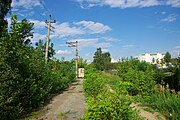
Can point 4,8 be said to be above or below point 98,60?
above

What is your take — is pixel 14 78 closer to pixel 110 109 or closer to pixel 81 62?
pixel 110 109

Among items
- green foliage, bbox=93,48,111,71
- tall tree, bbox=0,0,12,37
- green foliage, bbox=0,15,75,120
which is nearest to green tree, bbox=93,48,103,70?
green foliage, bbox=93,48,111,71

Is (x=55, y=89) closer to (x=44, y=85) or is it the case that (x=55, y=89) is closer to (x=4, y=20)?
(x=44, y=85)

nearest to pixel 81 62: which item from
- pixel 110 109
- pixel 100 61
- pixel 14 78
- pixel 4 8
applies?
pixel 100 61

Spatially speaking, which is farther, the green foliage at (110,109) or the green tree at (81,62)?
the green tree at (81,62)

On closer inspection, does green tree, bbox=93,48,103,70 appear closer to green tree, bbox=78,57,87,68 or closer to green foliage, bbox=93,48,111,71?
green foliage, bbox=93,48,111,71

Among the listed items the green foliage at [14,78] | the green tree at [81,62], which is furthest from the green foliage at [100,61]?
the green foliage at [14,78]

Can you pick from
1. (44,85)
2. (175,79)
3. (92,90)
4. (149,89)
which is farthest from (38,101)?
(175,79)

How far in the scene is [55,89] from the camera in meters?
18.7

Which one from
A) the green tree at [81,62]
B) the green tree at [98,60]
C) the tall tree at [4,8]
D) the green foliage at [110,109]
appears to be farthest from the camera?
the green tree at [98,60]

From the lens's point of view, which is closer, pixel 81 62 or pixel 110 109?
pixel 110 109

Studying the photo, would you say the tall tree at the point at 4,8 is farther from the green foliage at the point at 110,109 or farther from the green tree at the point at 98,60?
the green tree at the point at 98,60

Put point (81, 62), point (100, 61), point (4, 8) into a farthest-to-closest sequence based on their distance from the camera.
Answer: point (100, 61) < point (81, 62) < point (4, 8)

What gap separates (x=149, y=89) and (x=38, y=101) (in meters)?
6.22
